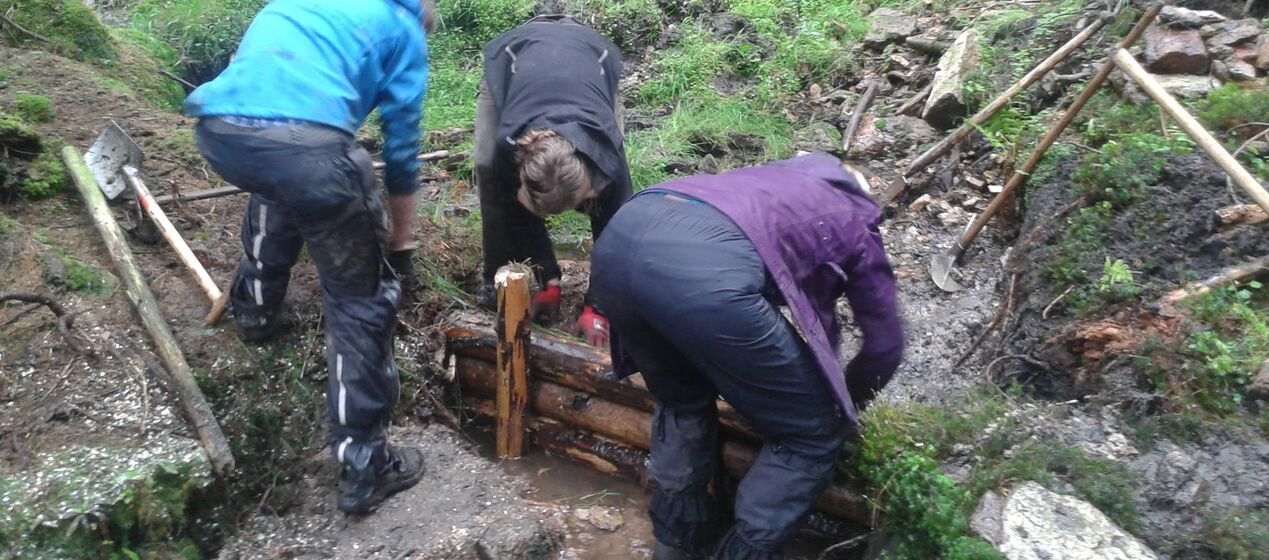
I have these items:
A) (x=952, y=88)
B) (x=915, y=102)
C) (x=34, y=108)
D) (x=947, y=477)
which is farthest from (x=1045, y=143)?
(x=34, y=108)

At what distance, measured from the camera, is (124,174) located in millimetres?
4281

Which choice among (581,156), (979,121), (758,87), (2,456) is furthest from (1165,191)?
(2,456)

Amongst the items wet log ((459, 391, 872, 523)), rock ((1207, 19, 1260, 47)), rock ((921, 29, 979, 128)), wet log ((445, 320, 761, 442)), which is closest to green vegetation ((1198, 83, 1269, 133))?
rock ((1207, 19, 1260, 47))

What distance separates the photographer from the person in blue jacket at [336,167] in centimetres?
298

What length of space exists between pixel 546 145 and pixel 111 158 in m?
2.49

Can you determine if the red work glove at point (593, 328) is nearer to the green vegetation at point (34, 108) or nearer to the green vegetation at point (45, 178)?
the green vegetation at point (45, 178)

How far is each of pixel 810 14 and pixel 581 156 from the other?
5.23 metres

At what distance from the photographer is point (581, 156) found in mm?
3320

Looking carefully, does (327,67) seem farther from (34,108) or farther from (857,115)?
(857,115)

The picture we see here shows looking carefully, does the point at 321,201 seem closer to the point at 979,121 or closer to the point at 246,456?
the point at 246,456

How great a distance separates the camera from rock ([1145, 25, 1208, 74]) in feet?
15.5

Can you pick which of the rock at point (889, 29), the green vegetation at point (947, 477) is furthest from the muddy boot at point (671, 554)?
the rock at point (889, 29)

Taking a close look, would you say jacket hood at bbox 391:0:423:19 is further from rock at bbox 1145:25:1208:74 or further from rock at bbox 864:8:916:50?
rock at bbox 864:8:916:50

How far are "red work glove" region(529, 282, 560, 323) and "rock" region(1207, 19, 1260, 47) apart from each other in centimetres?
377
